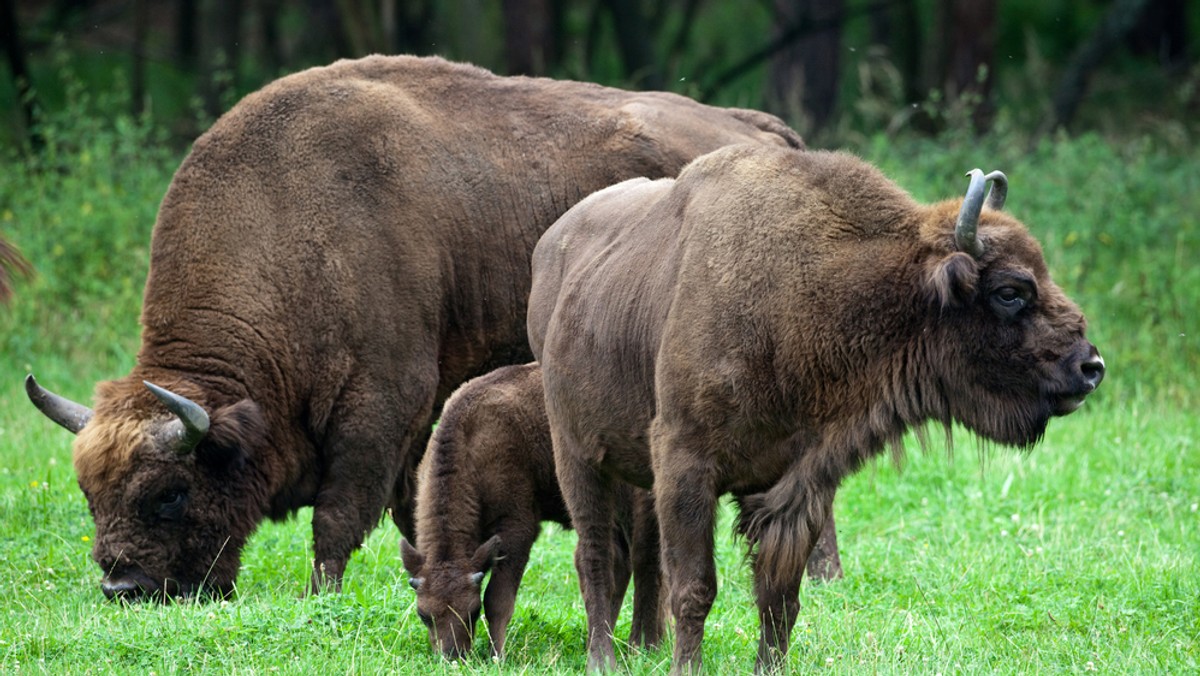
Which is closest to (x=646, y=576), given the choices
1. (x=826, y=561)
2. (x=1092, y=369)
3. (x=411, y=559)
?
(x=411, y=559)

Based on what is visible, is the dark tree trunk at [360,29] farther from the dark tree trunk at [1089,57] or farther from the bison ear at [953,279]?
the bison ear at [953,279]

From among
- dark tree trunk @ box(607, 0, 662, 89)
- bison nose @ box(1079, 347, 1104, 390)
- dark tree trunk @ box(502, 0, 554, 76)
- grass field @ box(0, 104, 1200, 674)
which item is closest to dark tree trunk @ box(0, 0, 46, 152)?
grass field @ box(0, 104, 1200, 674)

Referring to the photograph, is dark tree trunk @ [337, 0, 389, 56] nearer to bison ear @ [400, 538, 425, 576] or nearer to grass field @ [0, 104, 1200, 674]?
grass field @ [0, 104, 1200, 674]

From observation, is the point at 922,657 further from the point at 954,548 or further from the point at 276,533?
the point at 276,533

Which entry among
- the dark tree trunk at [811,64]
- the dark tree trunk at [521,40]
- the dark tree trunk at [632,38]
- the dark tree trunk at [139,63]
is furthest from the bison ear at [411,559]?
the dark tree trunk at [139,63]

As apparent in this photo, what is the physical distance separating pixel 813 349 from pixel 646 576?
168 centimetres

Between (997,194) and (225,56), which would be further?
(225,56)

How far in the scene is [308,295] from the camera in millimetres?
7871

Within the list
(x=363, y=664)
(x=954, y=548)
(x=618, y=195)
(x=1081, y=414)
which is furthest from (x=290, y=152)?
(x=1081, y=414)

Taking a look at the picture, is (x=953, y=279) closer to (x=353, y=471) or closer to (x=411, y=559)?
(x=411, y=559)

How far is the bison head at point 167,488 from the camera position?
7.38 m

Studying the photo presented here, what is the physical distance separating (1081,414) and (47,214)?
9.51 meters

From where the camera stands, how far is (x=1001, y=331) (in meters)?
5.34

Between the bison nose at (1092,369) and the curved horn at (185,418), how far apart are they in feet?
13.8
